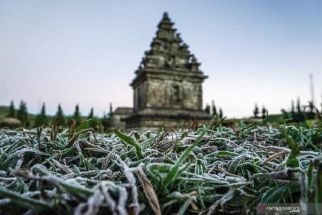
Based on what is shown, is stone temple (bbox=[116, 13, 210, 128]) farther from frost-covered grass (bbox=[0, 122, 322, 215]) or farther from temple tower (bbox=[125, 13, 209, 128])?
frost-covered grass (bbox=[0, 122, 322, 215])

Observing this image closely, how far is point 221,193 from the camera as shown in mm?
531

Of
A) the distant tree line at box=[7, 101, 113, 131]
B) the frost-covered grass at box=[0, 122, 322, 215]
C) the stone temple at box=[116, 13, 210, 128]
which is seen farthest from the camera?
the stone temple at box=[116, 13, 210, 128]

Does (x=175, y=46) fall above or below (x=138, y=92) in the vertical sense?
above

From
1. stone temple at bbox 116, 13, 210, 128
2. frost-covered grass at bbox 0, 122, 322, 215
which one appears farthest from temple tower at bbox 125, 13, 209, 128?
frost-covered grass at bbox 0, 122, 322, 215

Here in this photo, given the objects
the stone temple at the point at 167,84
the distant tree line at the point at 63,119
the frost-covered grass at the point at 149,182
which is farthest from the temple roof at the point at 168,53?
the frost-covered grass at the point at 149,182

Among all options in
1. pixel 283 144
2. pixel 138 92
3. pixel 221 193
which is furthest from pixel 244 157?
pixel 138 92

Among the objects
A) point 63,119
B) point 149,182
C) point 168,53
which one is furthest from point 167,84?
point 149,182

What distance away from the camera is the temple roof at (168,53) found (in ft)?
53.1

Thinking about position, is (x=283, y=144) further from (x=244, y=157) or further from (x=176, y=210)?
(x=176, y=210)

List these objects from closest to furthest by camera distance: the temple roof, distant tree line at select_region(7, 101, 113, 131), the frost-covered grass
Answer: the frost-covered grass < distant tree line at select_region(7, 101, 113, 131) < the temple roof

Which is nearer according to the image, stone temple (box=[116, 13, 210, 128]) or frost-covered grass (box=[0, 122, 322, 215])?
frost-covered grass (box=[0, 122, 322, 215])

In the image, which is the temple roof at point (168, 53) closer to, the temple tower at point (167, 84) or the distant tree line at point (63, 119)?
the temple tower at point (167, 84)

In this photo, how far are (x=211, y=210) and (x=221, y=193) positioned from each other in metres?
0.08

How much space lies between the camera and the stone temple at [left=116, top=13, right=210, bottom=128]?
15.0 meters
